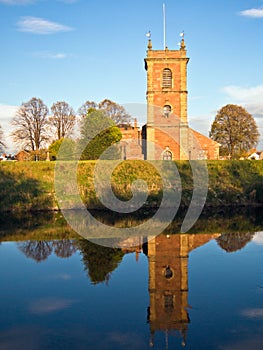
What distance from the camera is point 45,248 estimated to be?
15.8m

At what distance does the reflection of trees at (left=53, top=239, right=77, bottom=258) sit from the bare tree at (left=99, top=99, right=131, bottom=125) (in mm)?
42803

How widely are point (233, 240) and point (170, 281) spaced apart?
6454mm

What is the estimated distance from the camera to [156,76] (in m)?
39.7

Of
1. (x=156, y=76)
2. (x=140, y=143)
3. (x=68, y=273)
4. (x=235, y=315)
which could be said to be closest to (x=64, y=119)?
(x=140, y=143)

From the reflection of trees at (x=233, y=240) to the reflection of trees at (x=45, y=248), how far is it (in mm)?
5788

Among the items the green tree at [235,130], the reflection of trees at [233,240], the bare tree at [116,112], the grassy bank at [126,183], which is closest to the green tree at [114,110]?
the bare tree at [116,112]

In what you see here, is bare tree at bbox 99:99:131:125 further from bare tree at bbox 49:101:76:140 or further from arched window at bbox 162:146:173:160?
arched window at bbox 162:146:173:160

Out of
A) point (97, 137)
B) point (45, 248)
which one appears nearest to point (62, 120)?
point (97, 137)

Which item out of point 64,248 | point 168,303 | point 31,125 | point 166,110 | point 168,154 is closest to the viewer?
point 168,303

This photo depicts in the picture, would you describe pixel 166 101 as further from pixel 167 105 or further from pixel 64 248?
pixel 64 248

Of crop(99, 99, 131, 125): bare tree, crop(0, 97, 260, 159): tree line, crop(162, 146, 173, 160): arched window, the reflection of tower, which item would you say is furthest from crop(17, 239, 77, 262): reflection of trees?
crop(99, 99, 131, 125): bare tree

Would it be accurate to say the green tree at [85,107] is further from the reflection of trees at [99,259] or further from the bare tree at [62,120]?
the reflection of trees at [99,259]

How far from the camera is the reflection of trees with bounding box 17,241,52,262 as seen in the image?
14.6m

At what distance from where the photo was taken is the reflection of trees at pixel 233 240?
51.0ft
